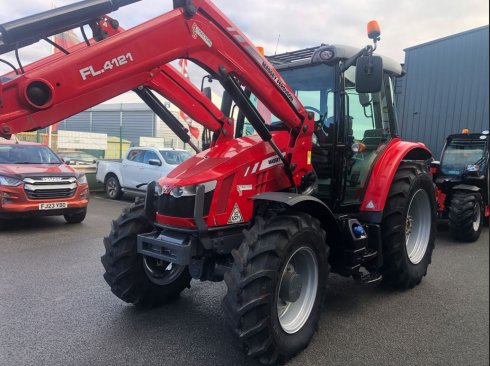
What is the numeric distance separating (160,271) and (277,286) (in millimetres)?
1480

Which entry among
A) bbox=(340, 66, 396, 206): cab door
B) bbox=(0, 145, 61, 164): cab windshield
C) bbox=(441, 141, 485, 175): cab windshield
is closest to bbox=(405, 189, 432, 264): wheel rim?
bbox=(340, 66, 396, 206): cab door

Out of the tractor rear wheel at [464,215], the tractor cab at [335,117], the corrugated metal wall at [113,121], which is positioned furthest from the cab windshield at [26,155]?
the corrugated metal wall at [113,121]

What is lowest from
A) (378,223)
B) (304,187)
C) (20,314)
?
(20,314)

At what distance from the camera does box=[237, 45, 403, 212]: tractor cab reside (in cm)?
390

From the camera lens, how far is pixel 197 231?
10.0 ft

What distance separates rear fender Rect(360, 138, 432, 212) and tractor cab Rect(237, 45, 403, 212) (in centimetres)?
9

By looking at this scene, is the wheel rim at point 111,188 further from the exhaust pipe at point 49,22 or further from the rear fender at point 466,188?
the exhaust pipe at point 49,22

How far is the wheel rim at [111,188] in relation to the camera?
1236 centimetres

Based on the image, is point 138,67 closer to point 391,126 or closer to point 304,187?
point 304,187

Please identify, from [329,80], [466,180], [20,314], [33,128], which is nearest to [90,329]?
[20,314]

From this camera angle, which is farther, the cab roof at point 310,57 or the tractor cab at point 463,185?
the tractor cab at point 463,185

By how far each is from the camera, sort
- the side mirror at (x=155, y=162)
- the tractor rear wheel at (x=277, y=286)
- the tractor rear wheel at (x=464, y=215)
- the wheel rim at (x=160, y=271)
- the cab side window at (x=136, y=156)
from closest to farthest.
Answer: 1. the tractor rear wheel at (x=277, y=286)
2. the wheel rim at (x=160, y=271)
3. the tractor rear wheel at (x=464, y=215)
4. the side mirror at (x=155, y=162)
5. the cab side window at (x=136, y=156)

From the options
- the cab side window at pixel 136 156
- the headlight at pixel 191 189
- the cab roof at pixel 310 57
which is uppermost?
the cab roof at pixel 310 57

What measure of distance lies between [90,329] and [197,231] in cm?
143
